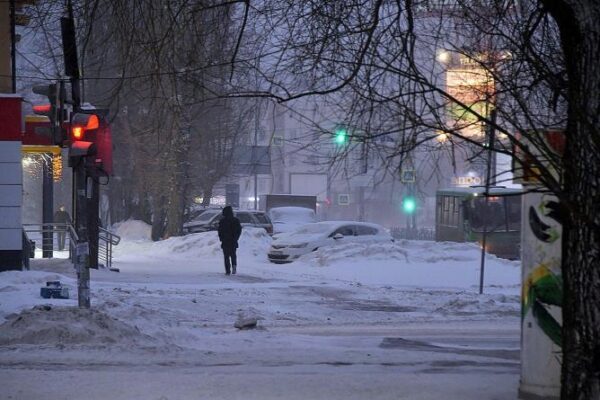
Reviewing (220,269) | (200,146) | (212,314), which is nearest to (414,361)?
(212,314)

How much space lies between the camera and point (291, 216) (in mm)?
45500

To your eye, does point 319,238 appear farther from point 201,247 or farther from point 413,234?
point 413,234

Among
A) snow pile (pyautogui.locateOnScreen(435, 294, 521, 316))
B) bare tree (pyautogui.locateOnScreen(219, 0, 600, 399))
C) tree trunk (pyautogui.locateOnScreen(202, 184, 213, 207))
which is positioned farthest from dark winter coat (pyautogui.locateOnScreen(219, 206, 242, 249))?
tree trunk (pyautogui.locateOnScreen(202, 184, 213, 207))

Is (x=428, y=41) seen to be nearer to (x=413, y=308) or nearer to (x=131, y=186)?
(x=413, y=308)

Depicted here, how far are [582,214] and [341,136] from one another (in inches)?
142

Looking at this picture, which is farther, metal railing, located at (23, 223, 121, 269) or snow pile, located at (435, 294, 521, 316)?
metal railing, located at (23, 223, 121, 269)

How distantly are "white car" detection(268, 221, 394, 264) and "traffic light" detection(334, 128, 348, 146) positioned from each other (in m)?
19.1

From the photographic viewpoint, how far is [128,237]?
1779 inches

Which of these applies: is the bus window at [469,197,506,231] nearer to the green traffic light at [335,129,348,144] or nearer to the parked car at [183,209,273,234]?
the parked car at [183,209,273,234]

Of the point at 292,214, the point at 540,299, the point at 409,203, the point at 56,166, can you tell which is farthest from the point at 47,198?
the point at 540,299

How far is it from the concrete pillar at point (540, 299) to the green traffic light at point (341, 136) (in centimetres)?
183

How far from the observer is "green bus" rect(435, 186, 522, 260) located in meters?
32.3

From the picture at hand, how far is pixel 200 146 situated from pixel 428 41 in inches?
1092

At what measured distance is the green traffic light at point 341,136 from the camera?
8.34m
